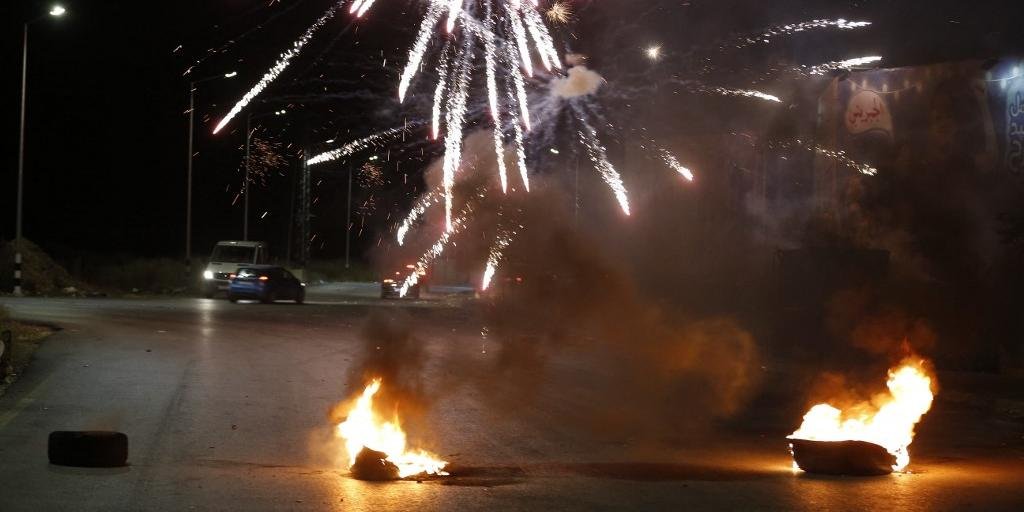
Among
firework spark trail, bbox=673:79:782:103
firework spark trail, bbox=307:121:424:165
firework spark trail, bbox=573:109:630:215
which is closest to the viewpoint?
firework spark trail, bbox=307:121:424:165

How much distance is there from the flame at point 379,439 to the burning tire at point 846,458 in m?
3.22

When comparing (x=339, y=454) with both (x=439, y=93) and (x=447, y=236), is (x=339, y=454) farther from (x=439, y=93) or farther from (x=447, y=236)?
(x=447, y=236)

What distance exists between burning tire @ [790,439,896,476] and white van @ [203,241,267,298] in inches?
1248

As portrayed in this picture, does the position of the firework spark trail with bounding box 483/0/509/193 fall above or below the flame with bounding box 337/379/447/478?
above

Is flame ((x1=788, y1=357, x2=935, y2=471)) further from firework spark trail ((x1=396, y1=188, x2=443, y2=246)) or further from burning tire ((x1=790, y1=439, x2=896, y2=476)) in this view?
firework spark trail ((x1=396, y1=188, x2=443, y2=246))

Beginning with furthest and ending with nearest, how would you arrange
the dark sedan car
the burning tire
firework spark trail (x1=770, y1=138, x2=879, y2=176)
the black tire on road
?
the dark sedan car, firework spark trail (x1=770, y1=138, x2=879, y2=176), the burning tire, the black tire on road

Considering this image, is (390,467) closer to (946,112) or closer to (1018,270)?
(1018,270)

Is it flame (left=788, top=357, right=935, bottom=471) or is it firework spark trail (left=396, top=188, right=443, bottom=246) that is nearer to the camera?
flame (left=788, top=357, right=935, bottom=471)

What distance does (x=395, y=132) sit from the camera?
847 inches

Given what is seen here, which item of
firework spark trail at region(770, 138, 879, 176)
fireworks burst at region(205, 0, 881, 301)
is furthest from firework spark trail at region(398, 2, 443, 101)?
firework spark trail at region(770, 138, 879, 176)

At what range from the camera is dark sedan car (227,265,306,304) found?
119ft

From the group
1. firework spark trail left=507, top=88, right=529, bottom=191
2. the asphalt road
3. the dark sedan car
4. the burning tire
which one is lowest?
the asphalt road

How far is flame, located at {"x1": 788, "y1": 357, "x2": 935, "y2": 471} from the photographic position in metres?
10.4

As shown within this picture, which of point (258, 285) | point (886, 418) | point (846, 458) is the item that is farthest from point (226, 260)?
point (846, 458)
